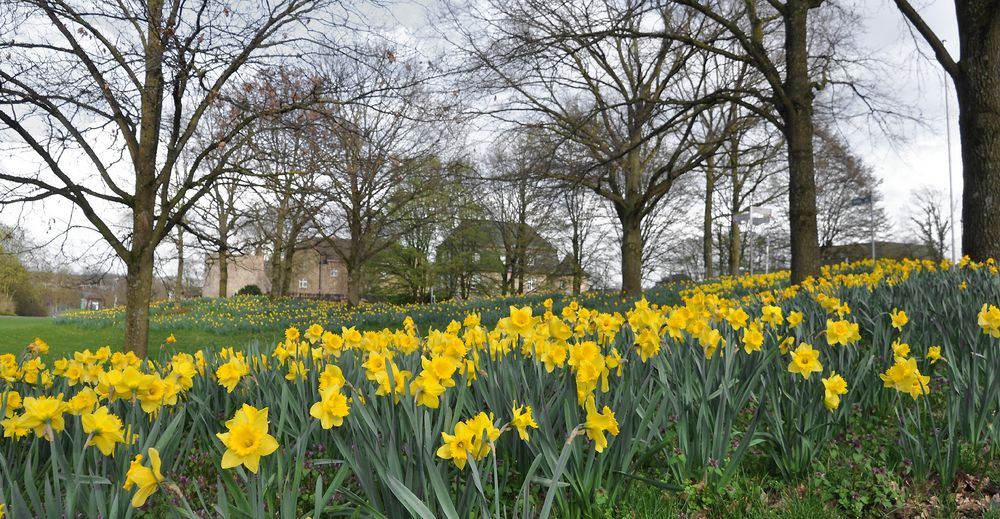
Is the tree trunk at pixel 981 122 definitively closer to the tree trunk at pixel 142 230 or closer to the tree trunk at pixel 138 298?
the tree trunk at pixel 142 230

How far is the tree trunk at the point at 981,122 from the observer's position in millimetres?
6207

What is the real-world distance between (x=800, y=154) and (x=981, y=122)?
1.80m

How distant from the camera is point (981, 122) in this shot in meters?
6.25

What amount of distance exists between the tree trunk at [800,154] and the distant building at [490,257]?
1640 centimetres

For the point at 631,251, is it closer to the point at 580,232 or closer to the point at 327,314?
the point at 327,314

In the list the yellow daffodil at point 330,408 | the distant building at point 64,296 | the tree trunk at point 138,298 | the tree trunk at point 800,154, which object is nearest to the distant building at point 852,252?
the tree trunk at point 800,154

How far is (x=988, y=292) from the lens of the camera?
4.25 m

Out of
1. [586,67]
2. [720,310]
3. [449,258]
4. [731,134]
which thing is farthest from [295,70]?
[449,258]

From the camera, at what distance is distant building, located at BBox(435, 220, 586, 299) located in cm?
2420

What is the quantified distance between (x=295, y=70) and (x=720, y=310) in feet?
15.7

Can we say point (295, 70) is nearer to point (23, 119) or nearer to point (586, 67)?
point (23, 119)

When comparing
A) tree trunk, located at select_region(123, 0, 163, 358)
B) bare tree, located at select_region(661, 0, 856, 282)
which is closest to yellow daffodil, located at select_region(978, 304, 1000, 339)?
bare tree, located at select_region(661, 0, 856, 282)

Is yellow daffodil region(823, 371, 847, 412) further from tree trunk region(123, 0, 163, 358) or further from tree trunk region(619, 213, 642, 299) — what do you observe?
tree trunk region(619, 213, 642, 299)

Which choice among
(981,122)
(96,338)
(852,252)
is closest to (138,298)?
(96,338)
